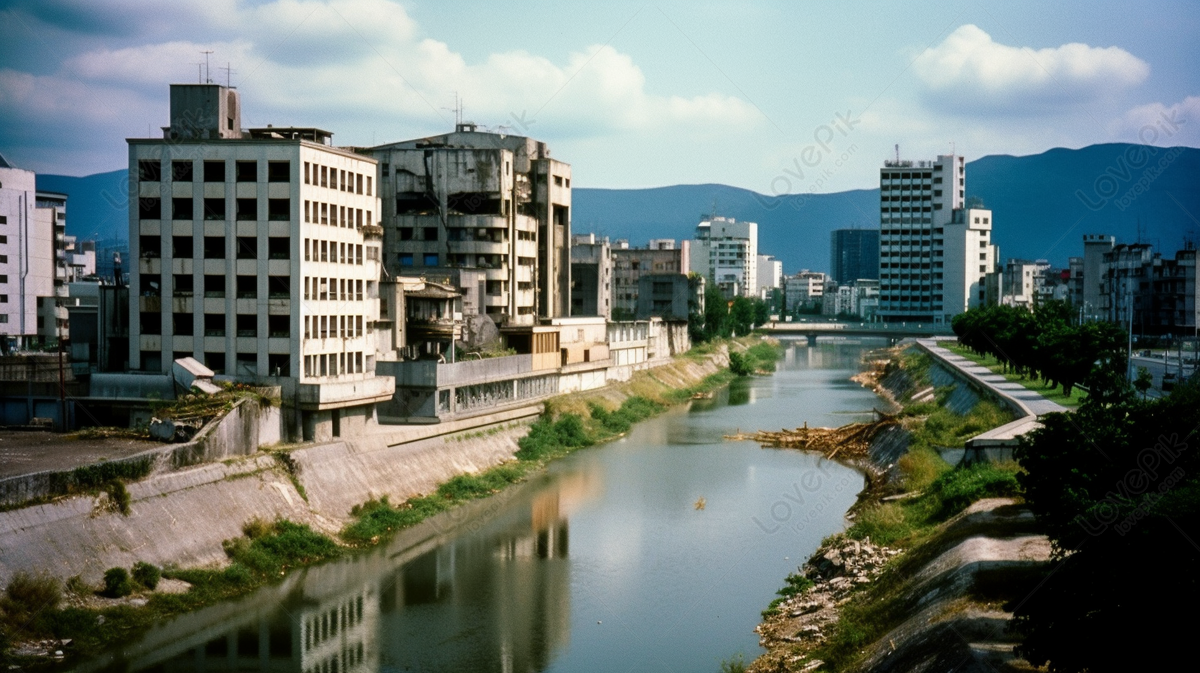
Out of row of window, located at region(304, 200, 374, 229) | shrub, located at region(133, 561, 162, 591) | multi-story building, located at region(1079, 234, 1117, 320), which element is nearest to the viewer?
shrub, located at region(133, 561, 162, 591)

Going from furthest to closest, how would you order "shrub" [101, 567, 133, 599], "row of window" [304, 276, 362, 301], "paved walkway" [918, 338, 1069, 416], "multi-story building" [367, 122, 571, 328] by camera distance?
"multi-story building" [367, 122, 571, 328] → "paved walkway" [918, 338, 1069, 416] → "row of window" [304, 276, 362, 301] → "shrub" [101, 567, 133, 599]

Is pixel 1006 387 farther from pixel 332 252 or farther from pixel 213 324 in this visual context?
pixel 213 324

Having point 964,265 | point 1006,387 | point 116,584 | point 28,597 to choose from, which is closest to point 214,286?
point 116,584

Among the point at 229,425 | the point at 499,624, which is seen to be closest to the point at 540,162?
the point at 229,425

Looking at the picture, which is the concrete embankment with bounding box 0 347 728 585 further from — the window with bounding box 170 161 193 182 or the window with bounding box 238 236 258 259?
the window with bounding box 170 161 193 182

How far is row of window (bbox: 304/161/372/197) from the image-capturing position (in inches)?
1344

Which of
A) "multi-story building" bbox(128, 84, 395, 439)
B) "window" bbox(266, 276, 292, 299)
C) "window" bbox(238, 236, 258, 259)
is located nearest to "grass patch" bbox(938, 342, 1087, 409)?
"multi-story building" bbox(128, 84, 395, 439)

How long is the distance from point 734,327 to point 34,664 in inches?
3765

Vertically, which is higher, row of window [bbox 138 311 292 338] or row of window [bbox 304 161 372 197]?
row of window [bbox 304 161 372 197]

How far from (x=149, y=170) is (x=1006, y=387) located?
35.1 meters

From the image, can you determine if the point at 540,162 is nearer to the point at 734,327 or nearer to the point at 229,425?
the point at 229,425

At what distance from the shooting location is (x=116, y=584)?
22266 mm

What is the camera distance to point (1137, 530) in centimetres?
1360

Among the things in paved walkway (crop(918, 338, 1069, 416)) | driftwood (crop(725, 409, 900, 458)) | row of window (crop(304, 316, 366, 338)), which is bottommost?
driftwood (crop(725, 409, 900, 458))
